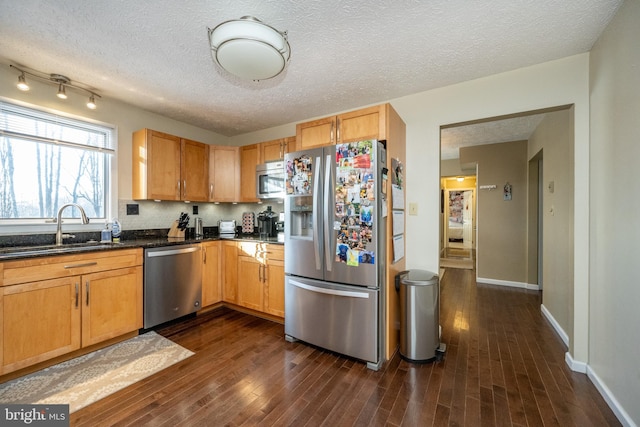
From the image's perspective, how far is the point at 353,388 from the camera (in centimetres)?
189

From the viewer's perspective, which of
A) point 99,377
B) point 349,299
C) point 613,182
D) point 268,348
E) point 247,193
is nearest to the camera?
point 613,182

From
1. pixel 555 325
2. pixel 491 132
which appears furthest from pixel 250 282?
pixel 491 132

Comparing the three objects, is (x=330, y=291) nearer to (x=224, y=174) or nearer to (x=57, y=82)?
(x=224, y=174)

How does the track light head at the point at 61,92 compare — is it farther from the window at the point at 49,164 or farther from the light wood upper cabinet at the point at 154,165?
the light wood upper cabinet at the point at 154,165

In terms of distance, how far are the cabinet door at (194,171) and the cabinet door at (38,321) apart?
1575mm

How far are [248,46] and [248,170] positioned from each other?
245cm

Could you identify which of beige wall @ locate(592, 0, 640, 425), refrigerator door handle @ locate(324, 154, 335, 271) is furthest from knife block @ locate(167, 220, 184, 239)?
beige wall @ locate(592, 0, 640, 425)

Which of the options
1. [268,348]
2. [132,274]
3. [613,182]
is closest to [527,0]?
[613,182]

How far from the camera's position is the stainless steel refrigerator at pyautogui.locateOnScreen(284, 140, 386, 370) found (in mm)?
2105

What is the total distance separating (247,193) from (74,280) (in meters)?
→ 2.09

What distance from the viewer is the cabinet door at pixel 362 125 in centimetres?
226

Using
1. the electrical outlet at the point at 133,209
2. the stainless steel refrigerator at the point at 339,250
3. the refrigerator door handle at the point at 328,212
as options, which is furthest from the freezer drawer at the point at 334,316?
the electrical outlet at the point at 133,209

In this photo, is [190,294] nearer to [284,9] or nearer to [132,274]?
[132,274]

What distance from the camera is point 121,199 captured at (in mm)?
3107
